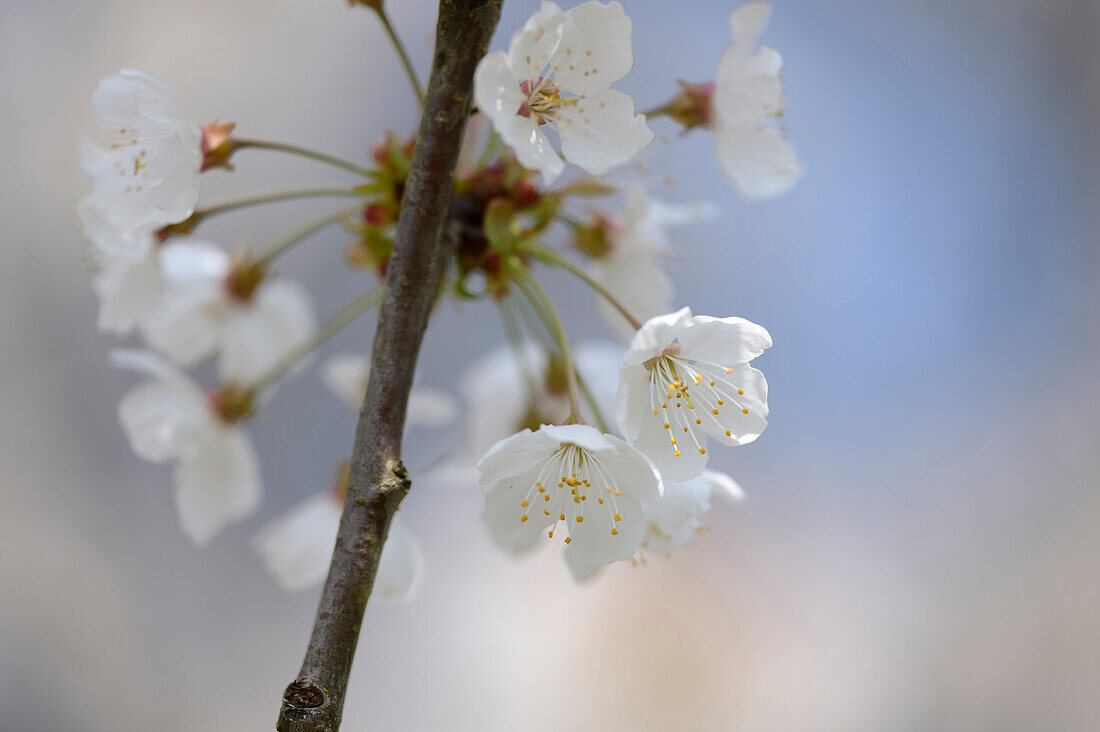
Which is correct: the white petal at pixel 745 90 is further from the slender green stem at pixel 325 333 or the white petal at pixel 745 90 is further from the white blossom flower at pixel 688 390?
the slender green stem at pixel 325 333

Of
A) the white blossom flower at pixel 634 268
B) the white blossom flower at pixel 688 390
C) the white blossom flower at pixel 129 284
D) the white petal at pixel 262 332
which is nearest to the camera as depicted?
the white blossom flower at pixel 688 390

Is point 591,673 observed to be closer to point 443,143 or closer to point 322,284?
point 322,284

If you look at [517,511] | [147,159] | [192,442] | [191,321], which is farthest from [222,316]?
[517,511]

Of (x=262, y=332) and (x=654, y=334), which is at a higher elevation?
(x=262, y=332)

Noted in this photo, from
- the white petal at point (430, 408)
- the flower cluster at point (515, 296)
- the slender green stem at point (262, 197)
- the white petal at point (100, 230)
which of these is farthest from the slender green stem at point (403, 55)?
the white petal at point (430, 408)

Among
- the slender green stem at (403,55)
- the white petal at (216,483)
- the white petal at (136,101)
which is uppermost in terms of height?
the slender green stem at (403,55)

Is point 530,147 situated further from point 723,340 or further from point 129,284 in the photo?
point 129,284
